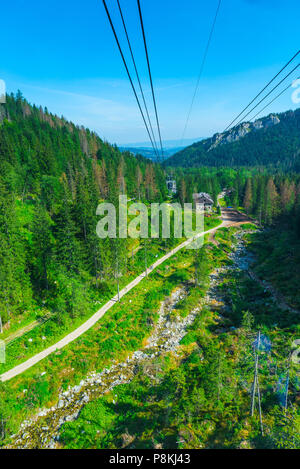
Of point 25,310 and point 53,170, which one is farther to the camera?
point 53,170

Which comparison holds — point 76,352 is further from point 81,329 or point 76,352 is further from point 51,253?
point 51,253

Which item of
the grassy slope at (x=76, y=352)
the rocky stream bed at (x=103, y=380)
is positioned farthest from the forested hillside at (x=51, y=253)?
the rocky stream bed at (x=103, y=380)

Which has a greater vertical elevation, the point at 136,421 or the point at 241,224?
the point at 241,224

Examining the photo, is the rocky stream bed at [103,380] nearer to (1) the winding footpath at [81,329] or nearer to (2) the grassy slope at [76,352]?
(2) the grassy slope at [76,352]

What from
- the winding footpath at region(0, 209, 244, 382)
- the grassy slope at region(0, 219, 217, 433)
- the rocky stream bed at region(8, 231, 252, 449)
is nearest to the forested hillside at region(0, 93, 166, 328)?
the winding footpath at region(0, 209, 244, 382)

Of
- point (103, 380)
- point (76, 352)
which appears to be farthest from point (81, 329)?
point (103, 380)

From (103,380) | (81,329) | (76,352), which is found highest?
(81,329)

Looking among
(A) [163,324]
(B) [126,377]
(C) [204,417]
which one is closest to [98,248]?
(A) [163,324]

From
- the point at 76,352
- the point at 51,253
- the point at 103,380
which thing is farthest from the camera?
the point at 51,253

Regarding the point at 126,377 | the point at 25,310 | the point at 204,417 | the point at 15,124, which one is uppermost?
the point at 15,124

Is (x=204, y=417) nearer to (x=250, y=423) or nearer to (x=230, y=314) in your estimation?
Answer: (x=250, y=423)
